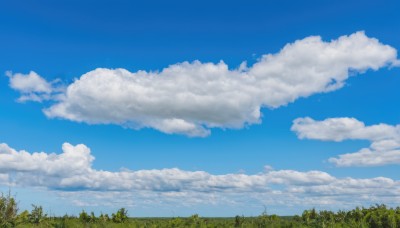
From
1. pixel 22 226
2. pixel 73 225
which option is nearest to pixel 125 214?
pixel 73 225

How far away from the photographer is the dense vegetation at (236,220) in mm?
25344

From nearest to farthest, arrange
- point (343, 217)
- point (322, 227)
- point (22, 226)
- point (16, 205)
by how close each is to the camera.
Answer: point (322, 227) < point (22, 226) < point (343, 217) < point (16, 205)

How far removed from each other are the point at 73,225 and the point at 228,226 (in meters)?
8.58

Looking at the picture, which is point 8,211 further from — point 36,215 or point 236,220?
point 236,220

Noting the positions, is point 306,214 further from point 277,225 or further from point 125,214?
point 125,214

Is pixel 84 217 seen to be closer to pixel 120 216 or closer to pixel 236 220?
pixel 120 216

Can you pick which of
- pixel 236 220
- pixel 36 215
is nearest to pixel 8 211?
pixel 36 215

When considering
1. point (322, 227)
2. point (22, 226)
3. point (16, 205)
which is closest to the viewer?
point (322, 227)

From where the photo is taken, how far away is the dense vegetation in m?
25.3

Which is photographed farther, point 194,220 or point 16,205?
point 16,205

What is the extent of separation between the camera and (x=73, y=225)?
2642 centimetres

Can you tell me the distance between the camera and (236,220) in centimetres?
2712

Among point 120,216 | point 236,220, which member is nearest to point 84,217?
point 120,216

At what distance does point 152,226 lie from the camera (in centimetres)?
2527
